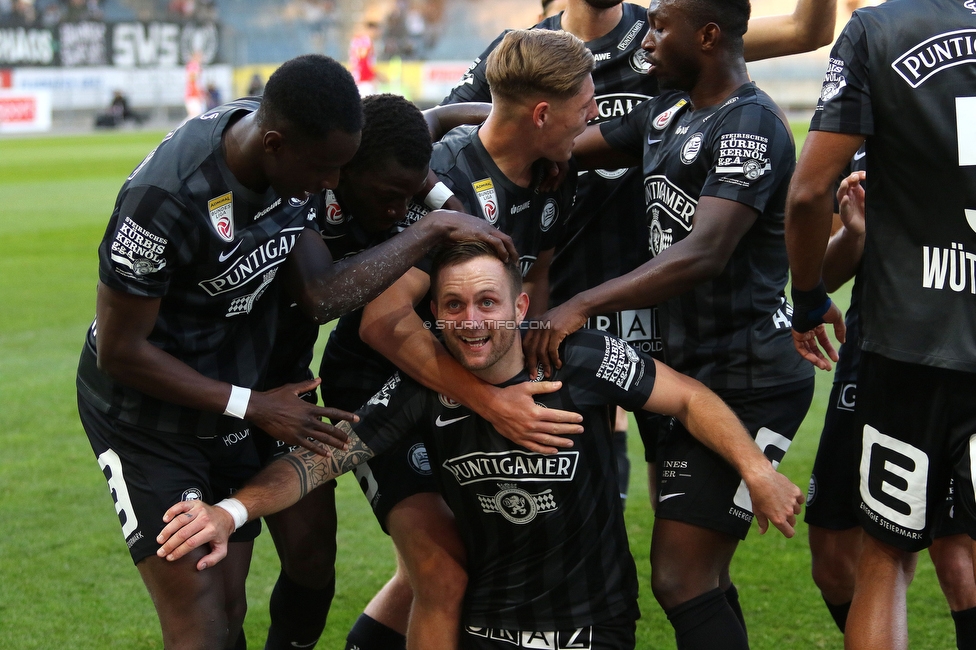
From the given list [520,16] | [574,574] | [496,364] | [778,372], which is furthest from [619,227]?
[520,16]

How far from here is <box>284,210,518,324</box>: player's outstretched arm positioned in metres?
3.29

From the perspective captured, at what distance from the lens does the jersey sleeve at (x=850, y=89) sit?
9.73ft

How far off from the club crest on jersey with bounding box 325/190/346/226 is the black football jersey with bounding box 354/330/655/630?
2.14ft

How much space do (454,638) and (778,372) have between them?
145 centimetres

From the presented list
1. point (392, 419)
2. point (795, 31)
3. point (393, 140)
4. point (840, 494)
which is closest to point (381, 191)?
point (393, 140)

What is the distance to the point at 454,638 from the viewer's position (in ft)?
11.6

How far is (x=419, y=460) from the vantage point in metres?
3.91

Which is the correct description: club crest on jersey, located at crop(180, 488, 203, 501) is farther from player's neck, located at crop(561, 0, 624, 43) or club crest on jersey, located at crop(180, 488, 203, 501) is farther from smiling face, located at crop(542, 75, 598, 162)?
player's neck, located at crop(561, 0, 624, 43)

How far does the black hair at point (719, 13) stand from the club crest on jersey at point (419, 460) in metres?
1.80

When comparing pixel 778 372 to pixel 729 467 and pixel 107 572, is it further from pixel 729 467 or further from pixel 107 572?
pixel 107 572

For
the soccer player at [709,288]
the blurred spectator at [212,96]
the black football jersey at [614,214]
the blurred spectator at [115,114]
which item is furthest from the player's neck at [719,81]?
the blurred spectator at [115,114]

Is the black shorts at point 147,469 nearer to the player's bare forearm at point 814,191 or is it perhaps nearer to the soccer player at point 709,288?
the soccer player at point 709,288

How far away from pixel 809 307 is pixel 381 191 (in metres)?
1.45

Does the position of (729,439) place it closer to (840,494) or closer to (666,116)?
(840,494)
